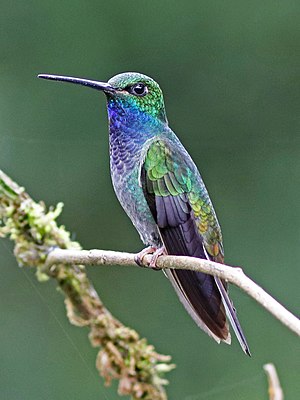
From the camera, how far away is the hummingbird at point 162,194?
259 centimetres

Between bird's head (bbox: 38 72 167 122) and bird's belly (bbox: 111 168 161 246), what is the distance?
0.25m

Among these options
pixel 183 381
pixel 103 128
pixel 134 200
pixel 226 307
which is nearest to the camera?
pixel 226 307

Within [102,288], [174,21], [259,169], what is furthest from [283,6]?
[102,288]

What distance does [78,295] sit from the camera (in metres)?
2.82

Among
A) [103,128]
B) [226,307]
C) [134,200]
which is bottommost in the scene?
[226,307]

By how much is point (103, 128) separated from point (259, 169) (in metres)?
1.21

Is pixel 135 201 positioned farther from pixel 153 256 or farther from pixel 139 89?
pixel 139 89

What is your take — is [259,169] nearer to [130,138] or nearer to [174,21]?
[174,21]

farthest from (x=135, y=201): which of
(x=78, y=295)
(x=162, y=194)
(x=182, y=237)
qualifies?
(x=78, y=295)

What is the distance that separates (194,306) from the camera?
2588 mm

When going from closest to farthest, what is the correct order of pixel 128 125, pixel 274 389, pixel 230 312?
pixel 274 389, pixel 230 312, pixel 128 125

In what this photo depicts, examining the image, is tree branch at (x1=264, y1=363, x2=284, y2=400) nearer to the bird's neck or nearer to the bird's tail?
the bird's tail

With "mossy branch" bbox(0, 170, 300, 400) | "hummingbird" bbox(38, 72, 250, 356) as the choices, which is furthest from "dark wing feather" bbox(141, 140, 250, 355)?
"mossy branch" bbox(0, 170, 300, 400)

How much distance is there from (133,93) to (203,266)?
1065mm
